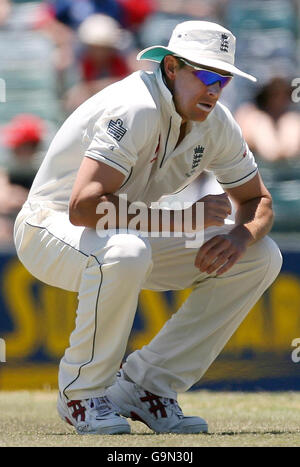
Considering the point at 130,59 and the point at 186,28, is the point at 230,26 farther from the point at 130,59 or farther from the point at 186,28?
the point at 186,28

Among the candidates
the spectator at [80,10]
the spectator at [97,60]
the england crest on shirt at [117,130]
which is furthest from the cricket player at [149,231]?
the spectator at [80,10]

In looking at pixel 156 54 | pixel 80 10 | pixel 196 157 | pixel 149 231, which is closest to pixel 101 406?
pixel 149 231

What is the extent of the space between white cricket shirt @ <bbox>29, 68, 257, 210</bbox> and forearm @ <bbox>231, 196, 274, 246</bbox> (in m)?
A: 0.12

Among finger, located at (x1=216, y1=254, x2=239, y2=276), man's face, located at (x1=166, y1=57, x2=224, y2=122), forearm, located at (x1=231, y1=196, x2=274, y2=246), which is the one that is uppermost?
man's face, located at (x1=166, y1=57, x2=224, y2=122)

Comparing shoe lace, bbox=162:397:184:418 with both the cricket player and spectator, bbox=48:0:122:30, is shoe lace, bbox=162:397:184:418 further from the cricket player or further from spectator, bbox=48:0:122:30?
spectator, bbox=48:0:122:30

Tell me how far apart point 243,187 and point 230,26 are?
3.61 m

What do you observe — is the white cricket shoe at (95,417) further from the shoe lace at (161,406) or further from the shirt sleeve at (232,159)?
the shirt sleeve at (232,159)

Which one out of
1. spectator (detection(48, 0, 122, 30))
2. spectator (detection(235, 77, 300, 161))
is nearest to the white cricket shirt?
spectator (detection(235, 77, 300, 161))

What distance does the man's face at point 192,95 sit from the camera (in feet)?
13.1

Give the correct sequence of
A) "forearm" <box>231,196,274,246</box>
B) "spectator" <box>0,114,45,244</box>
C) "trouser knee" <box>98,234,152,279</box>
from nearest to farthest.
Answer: "trouser knee" <box>98,234,152,279</box>
"forearm" <box>231,196,274,246</box>
"spectator" <box>0,114,45,244</box>

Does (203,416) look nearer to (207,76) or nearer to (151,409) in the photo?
(151,409)

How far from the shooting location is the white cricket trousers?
12.5ft

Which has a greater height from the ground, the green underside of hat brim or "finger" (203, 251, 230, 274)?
the green underside of hat brim
